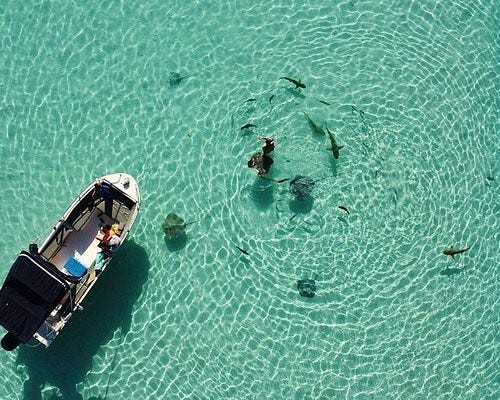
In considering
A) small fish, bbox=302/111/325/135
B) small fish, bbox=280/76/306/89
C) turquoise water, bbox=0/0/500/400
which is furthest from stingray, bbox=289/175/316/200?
Answer: small fish, bbox=280/76/306/89

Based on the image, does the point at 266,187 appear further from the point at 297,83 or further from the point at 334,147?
the point at 297,83

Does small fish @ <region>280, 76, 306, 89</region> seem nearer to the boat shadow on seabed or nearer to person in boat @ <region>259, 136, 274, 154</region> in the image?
person in boat @ <region>259, 136, 274, 154</region>

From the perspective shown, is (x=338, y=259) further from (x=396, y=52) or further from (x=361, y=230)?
(x=396, y=52)

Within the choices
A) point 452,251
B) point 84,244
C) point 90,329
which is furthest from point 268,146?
point 90,329

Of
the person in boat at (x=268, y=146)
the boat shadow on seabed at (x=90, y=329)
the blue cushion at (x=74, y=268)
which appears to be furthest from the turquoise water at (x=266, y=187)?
the blue cushion at (x=74, y=268)

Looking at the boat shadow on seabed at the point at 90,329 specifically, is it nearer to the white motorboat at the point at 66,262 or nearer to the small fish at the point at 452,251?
the white motorboat at the point at 66,262

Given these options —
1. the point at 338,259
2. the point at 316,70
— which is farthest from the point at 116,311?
the point at 316,70
